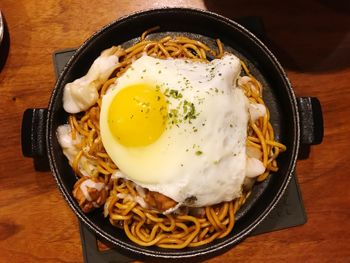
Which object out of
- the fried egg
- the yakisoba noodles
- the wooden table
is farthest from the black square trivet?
the fried egg

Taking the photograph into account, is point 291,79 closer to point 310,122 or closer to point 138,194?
point 310,122

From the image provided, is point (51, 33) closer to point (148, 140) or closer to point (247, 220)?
point (148, 140)

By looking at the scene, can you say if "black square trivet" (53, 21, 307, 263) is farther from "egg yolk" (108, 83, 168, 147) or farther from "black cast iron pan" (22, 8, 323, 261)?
"egg yolk" (108, 83, 168, 147)

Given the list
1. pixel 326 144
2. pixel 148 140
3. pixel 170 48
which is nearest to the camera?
pixel 148 140

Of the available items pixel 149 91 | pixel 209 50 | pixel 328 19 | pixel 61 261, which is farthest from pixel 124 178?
pixel 328 19

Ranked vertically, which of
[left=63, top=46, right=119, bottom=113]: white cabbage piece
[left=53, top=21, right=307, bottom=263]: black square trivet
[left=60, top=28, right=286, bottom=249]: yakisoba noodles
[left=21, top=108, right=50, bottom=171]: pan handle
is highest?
[left=63, top=46, right=119, bottom=113]: white cabbage piece

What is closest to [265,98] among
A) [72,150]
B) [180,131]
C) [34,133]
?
[180,131]

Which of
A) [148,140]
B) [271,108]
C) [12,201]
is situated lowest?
[12,201]
